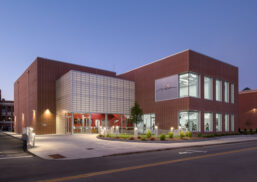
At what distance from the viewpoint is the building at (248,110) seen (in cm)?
5219

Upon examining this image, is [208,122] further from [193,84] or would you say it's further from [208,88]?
[193,84]

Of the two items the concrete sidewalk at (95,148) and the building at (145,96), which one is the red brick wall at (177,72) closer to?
the building at (145,96)

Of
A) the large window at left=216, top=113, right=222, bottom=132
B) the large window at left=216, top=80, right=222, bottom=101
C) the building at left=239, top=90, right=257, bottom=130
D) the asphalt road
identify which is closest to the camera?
the asphalt road

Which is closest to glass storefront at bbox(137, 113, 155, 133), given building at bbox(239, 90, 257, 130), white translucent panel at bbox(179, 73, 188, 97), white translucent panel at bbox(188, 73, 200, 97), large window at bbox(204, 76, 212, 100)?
white translucent panel at bbox(179, 73, 188, 97)

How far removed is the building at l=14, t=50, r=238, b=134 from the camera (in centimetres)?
3309

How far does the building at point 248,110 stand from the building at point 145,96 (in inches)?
591

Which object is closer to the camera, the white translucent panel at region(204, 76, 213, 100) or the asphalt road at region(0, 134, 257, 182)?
the asphalt road at region(0, 134, 257, 182)

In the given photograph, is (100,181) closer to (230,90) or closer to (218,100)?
(218,100)

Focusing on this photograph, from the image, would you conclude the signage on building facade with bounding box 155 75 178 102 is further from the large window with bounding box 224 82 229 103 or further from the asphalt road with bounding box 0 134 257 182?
the asphalt road with bounding box 0 134 257 182

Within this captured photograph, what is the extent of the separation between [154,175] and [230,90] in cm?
3495

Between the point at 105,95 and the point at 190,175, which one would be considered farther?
the point at 105,95

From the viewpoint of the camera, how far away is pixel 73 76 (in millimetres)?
35562

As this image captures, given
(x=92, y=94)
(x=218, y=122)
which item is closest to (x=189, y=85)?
(x=218, y=122)

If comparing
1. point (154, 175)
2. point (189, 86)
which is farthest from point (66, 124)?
point (154, 175)
